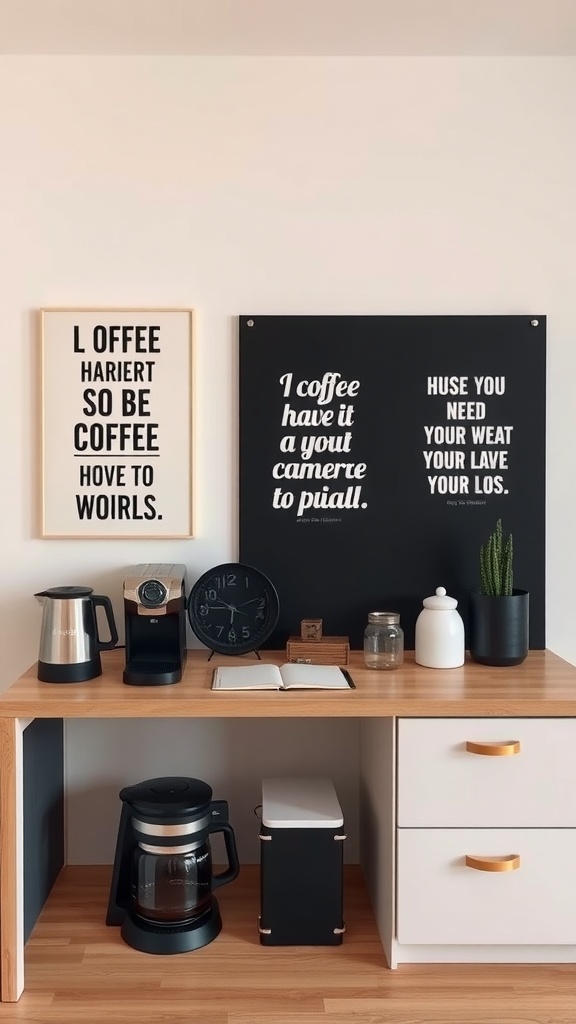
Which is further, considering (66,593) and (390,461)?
(390,461)

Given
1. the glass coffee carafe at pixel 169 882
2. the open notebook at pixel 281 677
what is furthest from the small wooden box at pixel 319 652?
the glass coffee carafe at pixel 169 882

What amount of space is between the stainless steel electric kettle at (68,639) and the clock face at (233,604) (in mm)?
322

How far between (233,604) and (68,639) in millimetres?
510

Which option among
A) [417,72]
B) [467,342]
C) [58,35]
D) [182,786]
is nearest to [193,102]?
[58,35]

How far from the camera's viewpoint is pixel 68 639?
7.30ft

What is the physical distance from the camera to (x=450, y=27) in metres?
2.39

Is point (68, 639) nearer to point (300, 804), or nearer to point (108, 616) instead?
point (108, 616)

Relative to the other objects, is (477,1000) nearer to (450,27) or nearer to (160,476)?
(160,476)

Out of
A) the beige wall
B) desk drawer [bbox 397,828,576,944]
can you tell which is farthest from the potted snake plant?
the beige wall

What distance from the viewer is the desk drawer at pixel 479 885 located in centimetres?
208

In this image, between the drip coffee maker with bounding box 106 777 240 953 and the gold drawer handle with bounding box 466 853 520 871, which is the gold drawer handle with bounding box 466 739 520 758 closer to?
the gold drawer handle with bounding box 466 853 520 871

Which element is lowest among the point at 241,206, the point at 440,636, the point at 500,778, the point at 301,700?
the point at 500,778

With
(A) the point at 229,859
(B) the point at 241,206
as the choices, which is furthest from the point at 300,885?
(B) the point at 241,206

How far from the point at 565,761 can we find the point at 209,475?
1266 millimetres
